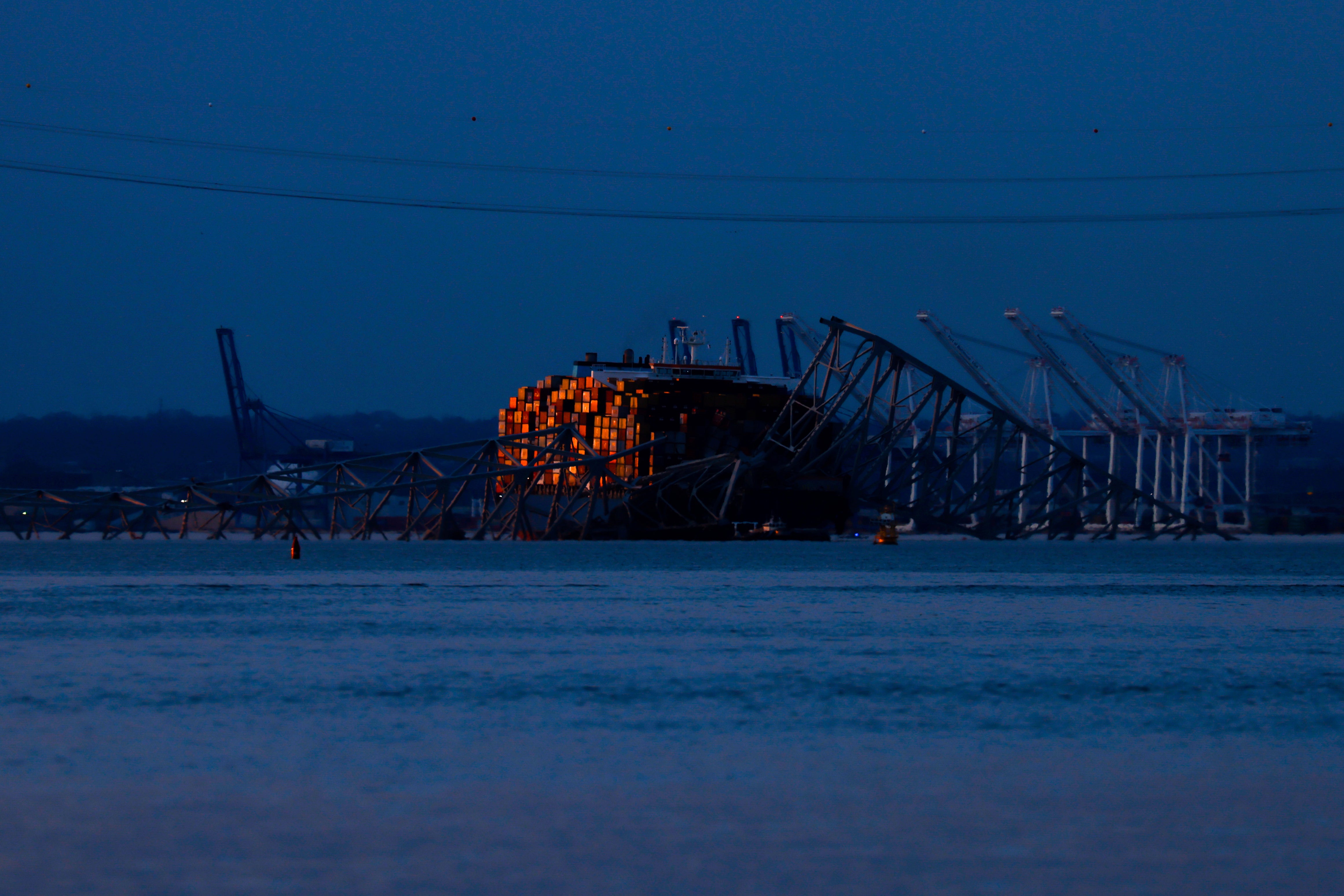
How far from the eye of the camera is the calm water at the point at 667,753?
13.0 metres

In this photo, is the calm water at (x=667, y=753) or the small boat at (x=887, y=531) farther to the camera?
the small boat at (x=887, y=531)

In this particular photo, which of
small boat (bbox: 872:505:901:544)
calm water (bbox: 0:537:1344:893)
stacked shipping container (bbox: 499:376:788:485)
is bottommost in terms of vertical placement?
calm water (bbox: 0:537:1344:893)

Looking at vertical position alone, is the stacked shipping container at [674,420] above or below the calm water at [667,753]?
above

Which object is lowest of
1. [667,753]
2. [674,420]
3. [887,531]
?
[667,753]

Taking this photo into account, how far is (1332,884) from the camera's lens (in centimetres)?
1224

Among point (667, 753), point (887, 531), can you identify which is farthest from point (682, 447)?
point (667, 753)

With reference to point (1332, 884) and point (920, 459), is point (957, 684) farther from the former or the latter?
point (920, 459)

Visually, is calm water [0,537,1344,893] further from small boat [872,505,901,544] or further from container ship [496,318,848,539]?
small boat [872,505,901,544]

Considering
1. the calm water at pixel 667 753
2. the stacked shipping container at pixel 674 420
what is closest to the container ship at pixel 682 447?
the stacked shipping container at pixel 674 420

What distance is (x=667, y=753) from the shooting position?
775 inches

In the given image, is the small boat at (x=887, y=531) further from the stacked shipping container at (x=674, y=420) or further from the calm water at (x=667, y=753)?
the calm water at (x=667, y=753)

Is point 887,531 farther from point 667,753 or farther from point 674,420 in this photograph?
point 667,753

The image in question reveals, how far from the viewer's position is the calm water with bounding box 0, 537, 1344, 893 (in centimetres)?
1296

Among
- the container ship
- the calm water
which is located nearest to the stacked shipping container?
the container ship
